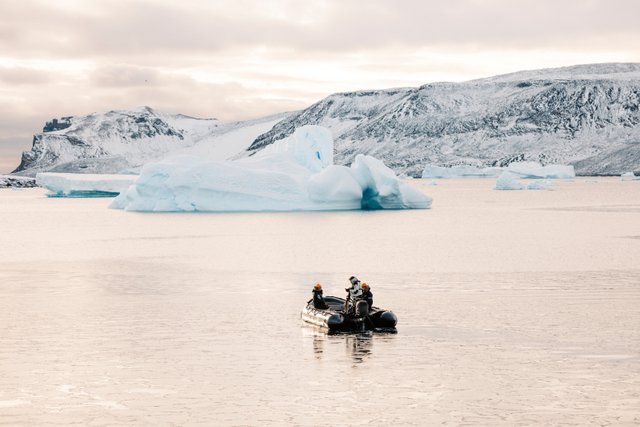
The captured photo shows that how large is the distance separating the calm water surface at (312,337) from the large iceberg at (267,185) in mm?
17529

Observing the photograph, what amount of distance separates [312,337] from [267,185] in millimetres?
45987

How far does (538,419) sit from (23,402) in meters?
8.90

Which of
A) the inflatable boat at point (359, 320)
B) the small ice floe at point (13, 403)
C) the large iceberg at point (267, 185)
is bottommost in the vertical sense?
the small ice floe at point (13, 403)

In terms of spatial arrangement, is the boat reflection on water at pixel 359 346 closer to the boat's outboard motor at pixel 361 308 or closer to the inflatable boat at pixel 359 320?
the inflatable boat at pixel 359 320

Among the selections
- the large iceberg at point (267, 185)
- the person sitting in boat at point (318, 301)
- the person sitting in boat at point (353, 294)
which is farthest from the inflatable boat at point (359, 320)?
the large iceberg at point (267, 185)

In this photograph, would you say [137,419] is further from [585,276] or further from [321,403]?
[585,276]

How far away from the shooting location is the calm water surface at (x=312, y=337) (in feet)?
56.9

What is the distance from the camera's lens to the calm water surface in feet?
56.9

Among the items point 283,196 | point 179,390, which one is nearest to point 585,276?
point 179,390

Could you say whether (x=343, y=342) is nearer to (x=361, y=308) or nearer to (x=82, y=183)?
(x=361, y=308)

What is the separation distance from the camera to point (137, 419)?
16.6 metres

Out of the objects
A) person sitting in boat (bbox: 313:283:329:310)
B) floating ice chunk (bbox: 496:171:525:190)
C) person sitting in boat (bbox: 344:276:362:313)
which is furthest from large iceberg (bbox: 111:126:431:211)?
floating ice chunk (bbox: 496:171:525:190)

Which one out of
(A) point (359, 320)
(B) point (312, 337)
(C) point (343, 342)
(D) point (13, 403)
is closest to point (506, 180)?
(A) point (359, 320)

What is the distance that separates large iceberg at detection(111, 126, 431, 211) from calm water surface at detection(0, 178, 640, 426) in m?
17.5
